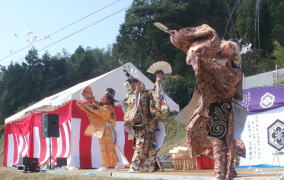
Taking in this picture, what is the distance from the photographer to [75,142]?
10602 millimetres

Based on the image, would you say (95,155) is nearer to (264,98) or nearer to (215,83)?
(264,98)

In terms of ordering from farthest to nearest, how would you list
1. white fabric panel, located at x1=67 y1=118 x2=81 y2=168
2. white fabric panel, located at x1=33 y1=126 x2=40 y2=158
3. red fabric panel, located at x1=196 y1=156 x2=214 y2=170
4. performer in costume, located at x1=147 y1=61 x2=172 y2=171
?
white fabric panel, located at x1=33 y1=126 x2=40 y2=158, white fabric panel, located at x1=67 y1=118 x2=81 y2=168, red fabric panel, located at x1=196 y1=156 x2=214 y2=170, performer in costume, located at x1=147 y1=61 x2=172 y2=171

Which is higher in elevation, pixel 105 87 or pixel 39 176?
pixel 105 87

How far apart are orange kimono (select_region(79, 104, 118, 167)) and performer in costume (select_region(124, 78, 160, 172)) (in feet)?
3.11

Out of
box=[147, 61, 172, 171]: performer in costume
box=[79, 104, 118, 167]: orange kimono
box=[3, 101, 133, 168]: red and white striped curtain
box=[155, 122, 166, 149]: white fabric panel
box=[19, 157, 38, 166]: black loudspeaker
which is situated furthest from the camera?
box=[3, 101, 133, 168]: red and white striped curtain

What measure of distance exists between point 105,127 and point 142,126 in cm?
132

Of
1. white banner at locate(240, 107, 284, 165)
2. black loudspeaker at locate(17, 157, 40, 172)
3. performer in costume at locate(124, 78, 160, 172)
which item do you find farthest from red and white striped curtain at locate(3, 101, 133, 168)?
white banner at locate(240, 107, 284, 165)

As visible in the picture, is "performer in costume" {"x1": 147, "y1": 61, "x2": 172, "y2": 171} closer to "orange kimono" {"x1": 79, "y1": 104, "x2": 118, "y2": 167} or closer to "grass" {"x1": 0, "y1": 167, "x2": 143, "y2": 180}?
"orange kimono" {"x1": 79, "y1": 104, "x2": 118, "y2": 167}

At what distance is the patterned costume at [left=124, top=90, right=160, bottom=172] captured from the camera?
735cm

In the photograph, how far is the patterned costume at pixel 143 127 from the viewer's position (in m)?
7.35

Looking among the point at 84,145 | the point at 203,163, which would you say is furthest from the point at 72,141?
the point at 203,163

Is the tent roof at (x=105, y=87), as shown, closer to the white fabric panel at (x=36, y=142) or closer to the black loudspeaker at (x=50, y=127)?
the black loudspeaker at (x=50, y=127)

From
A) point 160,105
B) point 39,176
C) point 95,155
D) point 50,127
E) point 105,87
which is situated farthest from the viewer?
point 105,87

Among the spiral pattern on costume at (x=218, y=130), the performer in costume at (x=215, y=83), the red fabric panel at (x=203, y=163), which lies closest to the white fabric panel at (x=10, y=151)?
the red fabric panel at (x=203, y=163)
